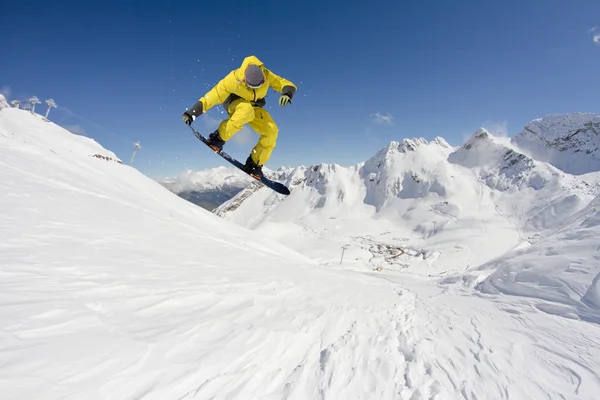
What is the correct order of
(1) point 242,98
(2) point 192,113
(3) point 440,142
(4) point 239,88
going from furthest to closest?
(3) point 440,142, (1) point 242,98, (4) point 239,88, (2) point 192,113

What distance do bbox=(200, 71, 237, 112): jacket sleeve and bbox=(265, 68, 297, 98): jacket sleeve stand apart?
1.11m

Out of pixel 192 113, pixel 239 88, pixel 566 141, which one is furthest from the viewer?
pixel 566 141

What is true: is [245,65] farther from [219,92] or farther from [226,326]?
[226,326]

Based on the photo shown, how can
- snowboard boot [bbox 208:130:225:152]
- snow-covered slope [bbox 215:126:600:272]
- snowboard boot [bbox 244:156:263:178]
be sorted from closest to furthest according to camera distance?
snowboard boot [bbox 208:130:225:152] → snowboard boot [bbox 244:156:263:178] → snow-covered slope [bbox 215:126:600:272]

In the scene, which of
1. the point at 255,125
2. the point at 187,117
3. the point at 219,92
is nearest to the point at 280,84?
the point at 255,125

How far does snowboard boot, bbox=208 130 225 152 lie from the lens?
8805 mm

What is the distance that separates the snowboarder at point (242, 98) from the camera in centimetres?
765

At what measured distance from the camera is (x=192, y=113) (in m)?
7.67

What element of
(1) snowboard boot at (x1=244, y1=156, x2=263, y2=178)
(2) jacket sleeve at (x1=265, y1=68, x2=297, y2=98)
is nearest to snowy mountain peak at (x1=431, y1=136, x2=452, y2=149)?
(1) snowboard boot at (x1=244, y1=156, x2=263, y2=178)

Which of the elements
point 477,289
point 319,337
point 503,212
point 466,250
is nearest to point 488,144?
point 503,212

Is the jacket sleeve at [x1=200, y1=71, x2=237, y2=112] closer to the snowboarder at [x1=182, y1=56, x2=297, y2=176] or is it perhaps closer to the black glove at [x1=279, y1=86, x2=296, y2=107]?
the snowboarder at [x1=182, y1=56, x2=297, y2=176]

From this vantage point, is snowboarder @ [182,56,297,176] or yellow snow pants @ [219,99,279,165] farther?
yellow snow pants @ [219,99,279,165]

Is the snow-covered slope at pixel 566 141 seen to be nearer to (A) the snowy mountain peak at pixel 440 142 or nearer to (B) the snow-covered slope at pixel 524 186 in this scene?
(B) the snow-covered slope at pixel 524 186

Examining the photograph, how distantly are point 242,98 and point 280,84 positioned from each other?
48.3 inches
